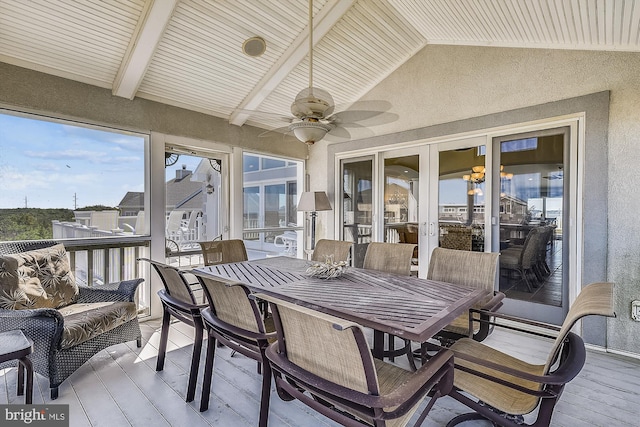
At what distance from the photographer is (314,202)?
15.1ft

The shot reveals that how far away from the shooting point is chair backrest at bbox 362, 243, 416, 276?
2.94 meters

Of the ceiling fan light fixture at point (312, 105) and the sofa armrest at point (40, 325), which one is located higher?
the ceiling fan light fixture at point (312, 105)

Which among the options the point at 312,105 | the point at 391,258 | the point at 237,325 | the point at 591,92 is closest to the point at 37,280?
the point at 237,325

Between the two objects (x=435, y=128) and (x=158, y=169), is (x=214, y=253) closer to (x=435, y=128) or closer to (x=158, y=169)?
(x=158, y=169)

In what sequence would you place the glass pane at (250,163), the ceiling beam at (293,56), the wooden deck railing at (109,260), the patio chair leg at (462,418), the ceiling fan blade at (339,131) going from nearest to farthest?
the patio chair leg at (462,418) → the ceiling fan blade at (339,131) → the ceiling beam at (293,56) → the wooden deck railing at (109,260) → the glass pane at (250,163)

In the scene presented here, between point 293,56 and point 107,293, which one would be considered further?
point 293,56

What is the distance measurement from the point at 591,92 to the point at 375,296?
292 cm

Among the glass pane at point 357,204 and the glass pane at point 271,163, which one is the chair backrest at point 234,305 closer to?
the glass pane at point 357,204

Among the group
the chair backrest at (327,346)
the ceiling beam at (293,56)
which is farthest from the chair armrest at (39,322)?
the ceiling beam at (293,56)

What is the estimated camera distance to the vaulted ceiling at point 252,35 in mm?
2621

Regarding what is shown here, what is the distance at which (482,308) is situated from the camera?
2.25 meters

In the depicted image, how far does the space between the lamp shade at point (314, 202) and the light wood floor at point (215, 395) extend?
2.30 meters

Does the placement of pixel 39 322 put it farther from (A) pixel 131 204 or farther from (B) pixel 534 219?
(B) pixel 534 219

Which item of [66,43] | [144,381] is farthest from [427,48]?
[144,381]
